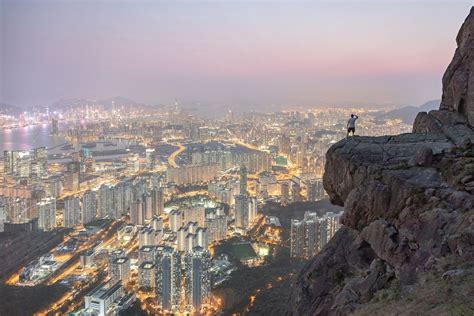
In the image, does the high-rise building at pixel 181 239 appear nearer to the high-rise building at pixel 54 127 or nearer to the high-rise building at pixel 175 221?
the high-rise building at pixel 175 221

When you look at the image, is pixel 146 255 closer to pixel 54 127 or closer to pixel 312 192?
pixel 312 192

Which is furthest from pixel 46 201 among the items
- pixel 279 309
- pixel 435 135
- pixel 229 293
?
pixel 435 135

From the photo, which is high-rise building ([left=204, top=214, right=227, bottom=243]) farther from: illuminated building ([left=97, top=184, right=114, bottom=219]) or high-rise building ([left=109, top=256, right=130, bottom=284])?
illuminated building ([left=97, top=184, right=114, bottom=219])

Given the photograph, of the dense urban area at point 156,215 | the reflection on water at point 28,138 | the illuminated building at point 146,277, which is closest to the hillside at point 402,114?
the dense urban area at point 156,215

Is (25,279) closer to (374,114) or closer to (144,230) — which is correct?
(144,230)

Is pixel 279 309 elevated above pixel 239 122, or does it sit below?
below

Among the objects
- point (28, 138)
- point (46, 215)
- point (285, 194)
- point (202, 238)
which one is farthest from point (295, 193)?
point (28, 138)
